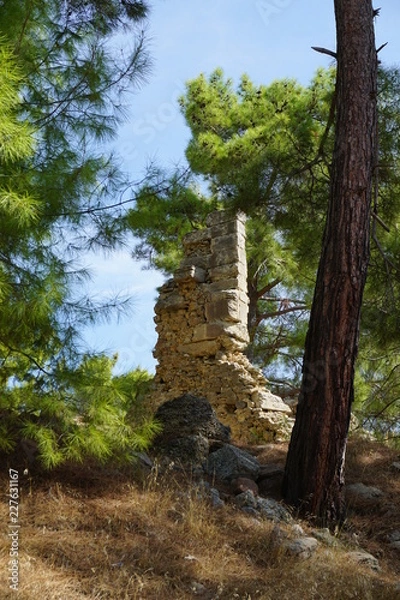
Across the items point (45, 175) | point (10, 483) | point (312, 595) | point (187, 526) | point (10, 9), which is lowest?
point (312, 595)

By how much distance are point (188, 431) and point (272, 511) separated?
1.31 metres

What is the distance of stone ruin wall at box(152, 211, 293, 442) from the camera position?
27.0ft

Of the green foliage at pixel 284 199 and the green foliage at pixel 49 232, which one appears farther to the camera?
the green foliage at pixel 284 199

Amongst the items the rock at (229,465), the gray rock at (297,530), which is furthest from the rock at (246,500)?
the rock at (229,465)

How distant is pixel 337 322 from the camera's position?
5.41 meters

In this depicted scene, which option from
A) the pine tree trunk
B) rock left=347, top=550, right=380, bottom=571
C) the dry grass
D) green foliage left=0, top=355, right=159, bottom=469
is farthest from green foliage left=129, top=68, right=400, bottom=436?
rock left=347, top=550, right=380, bottom=571

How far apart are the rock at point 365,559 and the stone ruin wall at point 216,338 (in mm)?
3568

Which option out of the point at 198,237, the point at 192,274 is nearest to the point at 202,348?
the point at 192,274

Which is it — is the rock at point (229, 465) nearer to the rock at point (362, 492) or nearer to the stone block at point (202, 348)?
the rock at point (362, 492)

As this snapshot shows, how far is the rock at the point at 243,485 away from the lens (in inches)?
209

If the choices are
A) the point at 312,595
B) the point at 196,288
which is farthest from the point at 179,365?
the point at 312,595

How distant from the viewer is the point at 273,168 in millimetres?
7148

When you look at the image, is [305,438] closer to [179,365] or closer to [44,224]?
[44,224]

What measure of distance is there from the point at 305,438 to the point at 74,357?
2.19 m
